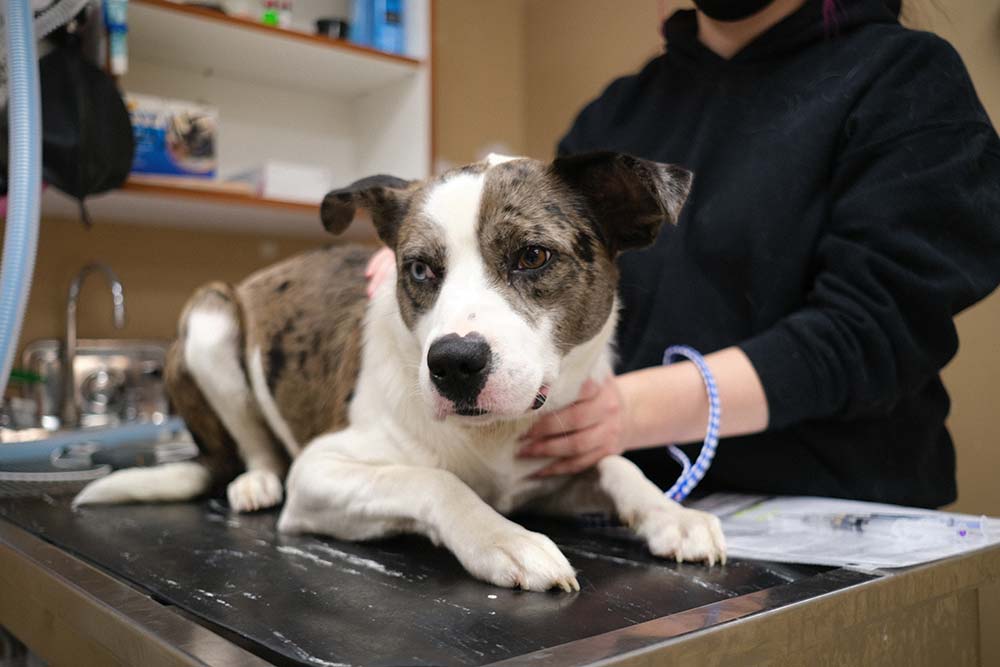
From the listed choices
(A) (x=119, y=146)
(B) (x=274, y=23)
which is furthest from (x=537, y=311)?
(B) (x=274, y=23)

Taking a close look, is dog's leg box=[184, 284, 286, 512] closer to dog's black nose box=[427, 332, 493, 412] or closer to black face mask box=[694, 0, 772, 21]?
dog's black nose box=[427, 332, 493, 412]

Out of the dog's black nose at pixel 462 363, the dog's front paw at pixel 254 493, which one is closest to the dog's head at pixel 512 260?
the dog's black nose at pixel 462 363

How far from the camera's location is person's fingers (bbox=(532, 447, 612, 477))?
1142mm

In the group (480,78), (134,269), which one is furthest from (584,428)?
(480,78)

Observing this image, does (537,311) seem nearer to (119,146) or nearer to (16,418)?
(119,146)

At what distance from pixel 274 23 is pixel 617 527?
188 cm

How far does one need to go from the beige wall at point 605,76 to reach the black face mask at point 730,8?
0.24 m

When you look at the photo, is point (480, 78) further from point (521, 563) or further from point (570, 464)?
point (521, 563)

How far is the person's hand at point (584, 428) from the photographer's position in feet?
3.63

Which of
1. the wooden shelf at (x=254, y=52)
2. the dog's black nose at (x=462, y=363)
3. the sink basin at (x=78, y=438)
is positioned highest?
the wooden shelf at (x=254, y=52)

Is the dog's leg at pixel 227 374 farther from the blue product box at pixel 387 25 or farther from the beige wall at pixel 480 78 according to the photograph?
the beige wall at pixel 480 78

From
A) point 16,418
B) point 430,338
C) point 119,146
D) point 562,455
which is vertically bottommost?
point 16,418

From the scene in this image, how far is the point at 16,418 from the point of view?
7.60 ft

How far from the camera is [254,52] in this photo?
8.04ft
